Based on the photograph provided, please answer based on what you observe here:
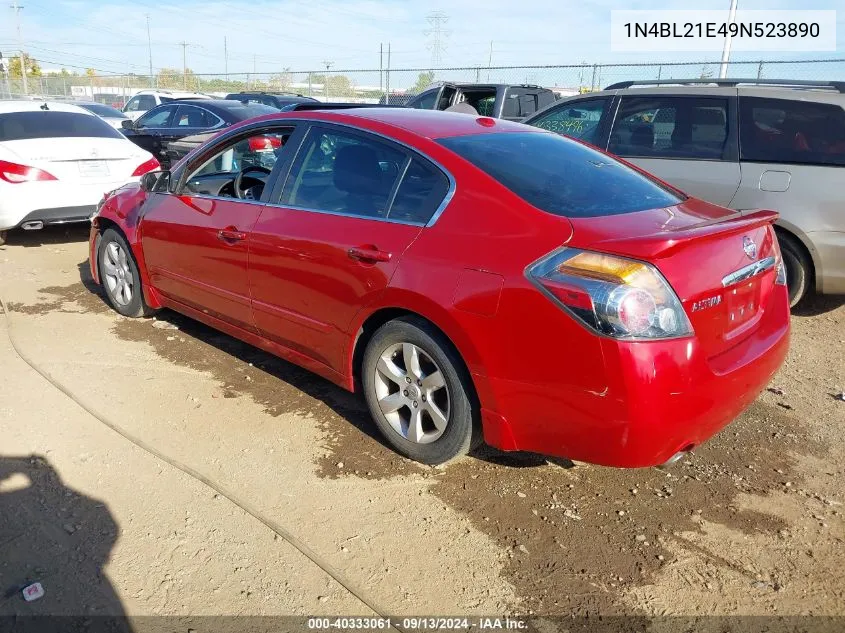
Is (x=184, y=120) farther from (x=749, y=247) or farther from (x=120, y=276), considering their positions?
(x=749, y=247)

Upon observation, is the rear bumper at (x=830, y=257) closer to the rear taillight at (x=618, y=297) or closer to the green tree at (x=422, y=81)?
the rear taillight at (x=618, y=297)

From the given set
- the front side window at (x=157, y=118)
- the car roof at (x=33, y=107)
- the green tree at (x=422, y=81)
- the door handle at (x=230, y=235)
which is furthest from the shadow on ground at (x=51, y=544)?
the green tree at (x=422, y=81)

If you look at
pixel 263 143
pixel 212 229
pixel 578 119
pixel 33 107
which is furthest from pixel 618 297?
pixel 33 107

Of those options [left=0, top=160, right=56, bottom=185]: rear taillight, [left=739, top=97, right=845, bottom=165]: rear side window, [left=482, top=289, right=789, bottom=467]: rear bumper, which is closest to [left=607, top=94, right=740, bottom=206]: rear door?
[left=739, top=97, right=845, bottom=165]: rear side window

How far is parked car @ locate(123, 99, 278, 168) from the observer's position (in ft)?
34.0

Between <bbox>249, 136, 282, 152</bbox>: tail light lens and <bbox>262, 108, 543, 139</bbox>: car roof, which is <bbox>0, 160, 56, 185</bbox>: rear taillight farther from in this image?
<bbox>262, 108, 543, 139</bbox>: car roof

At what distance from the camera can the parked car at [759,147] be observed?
16.6 feet

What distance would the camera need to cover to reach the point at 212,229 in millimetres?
4141

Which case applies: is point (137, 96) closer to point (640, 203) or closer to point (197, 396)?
point (197, 396)

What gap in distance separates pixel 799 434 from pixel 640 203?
1.64 meters

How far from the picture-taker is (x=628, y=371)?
2.46 meters

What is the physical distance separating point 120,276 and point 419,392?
317 cm

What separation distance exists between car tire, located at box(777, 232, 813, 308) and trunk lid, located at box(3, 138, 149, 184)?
21.5ft

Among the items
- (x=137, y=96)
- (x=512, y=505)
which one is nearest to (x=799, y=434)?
(x=512, y=505)
